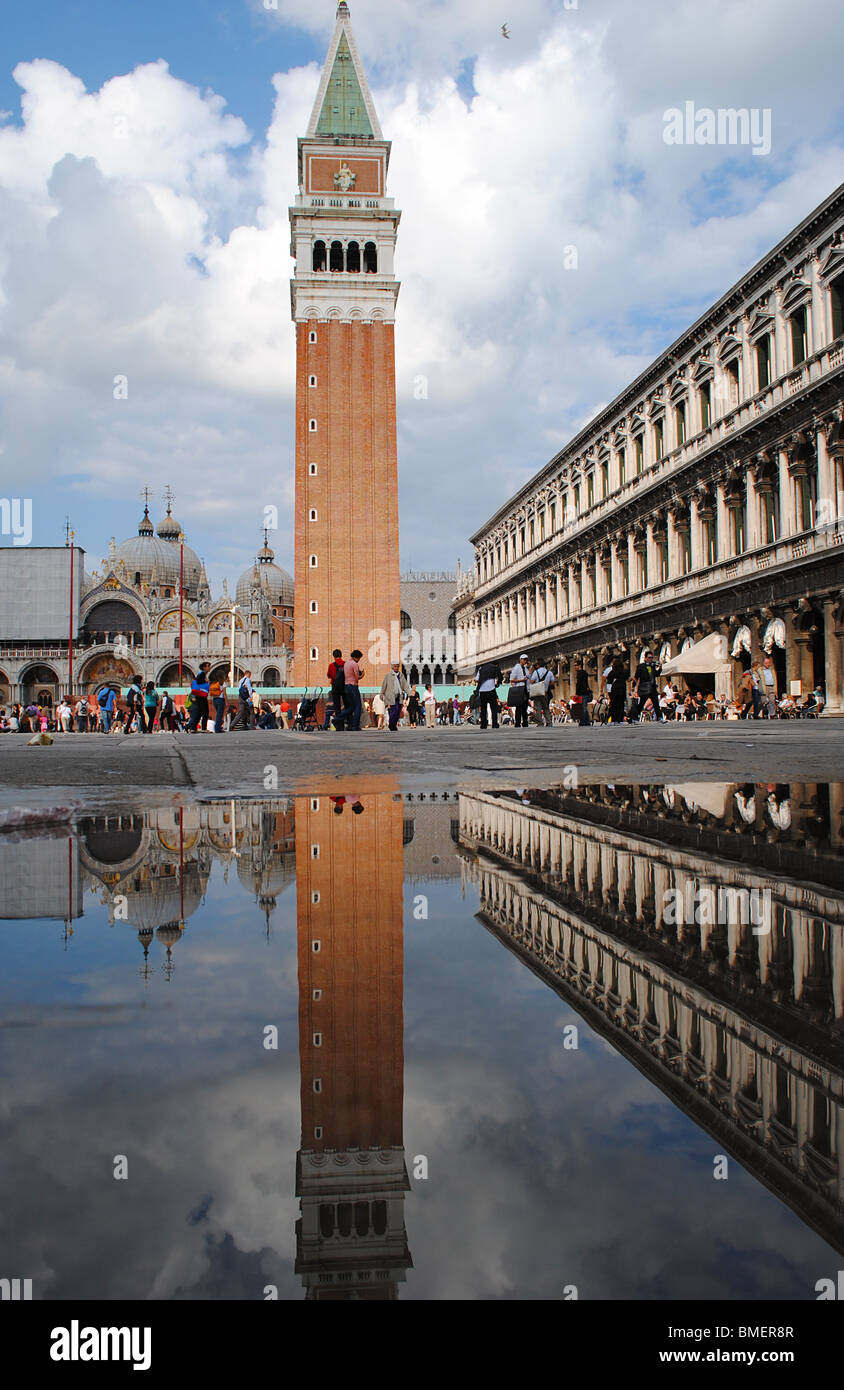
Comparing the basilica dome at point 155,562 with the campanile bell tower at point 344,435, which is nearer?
the campanile bell tower at point 344,435

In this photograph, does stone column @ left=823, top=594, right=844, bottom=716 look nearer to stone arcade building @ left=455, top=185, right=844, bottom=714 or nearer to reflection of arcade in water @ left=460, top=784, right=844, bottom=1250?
stone arcade building @ left=455, top=185, right=844, bottom=714

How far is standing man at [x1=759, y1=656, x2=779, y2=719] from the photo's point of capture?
2167 centimetres

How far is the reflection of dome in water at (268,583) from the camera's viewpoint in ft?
267

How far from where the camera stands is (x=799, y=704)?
70.9 feet

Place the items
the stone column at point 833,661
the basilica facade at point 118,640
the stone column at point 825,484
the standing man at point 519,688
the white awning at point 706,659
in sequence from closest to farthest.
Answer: the standing man at point 519,688
the stone column at point 833,661
the stone column at point 825,484
the white awning at point 706,659
the basilica facade at point 118,640

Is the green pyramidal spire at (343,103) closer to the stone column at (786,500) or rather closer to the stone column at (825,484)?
the stone column at (786,500)

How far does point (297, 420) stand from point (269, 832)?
4714cm

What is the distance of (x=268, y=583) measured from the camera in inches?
3270

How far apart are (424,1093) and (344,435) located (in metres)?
48.8

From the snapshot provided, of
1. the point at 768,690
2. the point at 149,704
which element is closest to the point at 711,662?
the point at 768,690

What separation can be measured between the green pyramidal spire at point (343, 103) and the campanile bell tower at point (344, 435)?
18.7ft

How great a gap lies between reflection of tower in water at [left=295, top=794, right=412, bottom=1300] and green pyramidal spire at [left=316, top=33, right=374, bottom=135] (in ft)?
188

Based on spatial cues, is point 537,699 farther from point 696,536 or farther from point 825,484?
point 696,536

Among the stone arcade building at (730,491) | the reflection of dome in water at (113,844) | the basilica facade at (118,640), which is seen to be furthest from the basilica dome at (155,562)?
the reflection of dome in water at (113,844)
